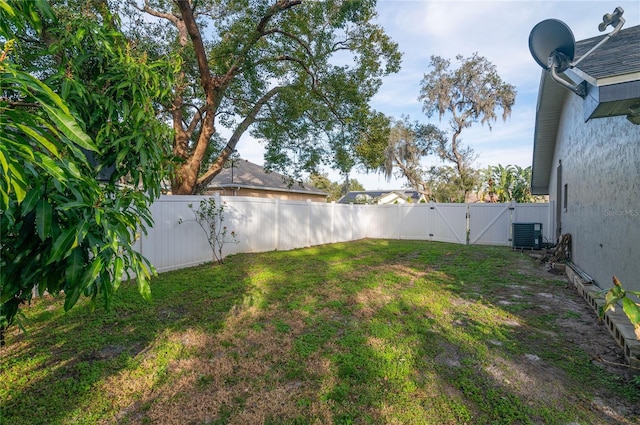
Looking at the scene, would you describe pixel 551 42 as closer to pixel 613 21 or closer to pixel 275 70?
pixel 613 21

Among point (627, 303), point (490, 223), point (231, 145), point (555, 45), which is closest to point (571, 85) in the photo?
point (555, 45)

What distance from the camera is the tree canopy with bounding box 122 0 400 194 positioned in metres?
7.62

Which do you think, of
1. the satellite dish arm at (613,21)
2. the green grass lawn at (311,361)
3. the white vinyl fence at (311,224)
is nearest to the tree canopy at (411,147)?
the white vinyl fence at (311,224)

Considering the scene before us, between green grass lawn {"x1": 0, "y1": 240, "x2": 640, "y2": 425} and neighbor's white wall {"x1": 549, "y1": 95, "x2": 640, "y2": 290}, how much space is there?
0.85 meters

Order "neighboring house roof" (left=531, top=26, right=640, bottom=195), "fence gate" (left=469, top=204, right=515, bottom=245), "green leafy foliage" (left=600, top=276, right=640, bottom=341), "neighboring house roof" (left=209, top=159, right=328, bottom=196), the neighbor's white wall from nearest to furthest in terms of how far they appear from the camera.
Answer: "green leafy foliage" (left=600, top=276, right=640, bottom=341) → "neighboring house roof" (left=531, top=26, right=640, bottom=195) → the neighbor's white wall → "fence gate" (left=469, top=204, right=515, bottom=245) → "neighboring house roof" (left=209, top=159, right=328, bottom=196)

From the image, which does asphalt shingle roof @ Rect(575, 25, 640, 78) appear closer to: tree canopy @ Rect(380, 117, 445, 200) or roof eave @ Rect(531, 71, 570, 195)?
roof eave @ Rect(531, 71, 570, 195)

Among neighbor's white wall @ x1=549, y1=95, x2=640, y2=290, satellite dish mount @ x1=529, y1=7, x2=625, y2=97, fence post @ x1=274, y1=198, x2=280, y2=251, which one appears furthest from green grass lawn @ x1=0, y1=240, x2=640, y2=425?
fence post @ x1=274, y1=198, x2=280, y2=251

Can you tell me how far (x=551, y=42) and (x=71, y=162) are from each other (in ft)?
13.9

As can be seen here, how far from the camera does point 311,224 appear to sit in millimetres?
11320

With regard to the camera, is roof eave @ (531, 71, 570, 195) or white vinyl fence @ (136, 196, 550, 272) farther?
roof eave @ (531, 71, 570, 195)

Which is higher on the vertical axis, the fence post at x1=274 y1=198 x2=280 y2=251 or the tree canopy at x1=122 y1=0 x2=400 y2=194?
the tree canopy at x1=122 y1=0 x2=400 y2=194

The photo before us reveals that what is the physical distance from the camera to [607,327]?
3699mm

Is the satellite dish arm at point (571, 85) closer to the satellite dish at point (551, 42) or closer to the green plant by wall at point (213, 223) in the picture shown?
the satellite dish at point (551, 42)

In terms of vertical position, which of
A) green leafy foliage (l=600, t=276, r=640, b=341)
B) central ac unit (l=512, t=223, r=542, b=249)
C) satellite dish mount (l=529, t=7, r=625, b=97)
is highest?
satellite dish mount (l=529, t=7, r=625, b=97)
